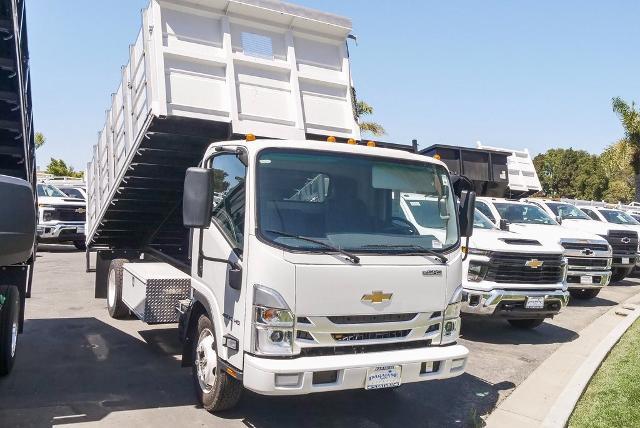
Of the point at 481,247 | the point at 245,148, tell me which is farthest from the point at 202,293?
the point at 481,247

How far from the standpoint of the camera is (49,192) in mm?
18953

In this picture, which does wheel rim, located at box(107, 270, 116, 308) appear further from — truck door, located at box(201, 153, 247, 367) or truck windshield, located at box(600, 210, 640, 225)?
truck windshield, located at box(600, 210, 640, 225)

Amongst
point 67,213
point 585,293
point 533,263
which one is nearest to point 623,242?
point 585,293

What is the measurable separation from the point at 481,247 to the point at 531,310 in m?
1.09

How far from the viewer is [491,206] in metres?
10.9

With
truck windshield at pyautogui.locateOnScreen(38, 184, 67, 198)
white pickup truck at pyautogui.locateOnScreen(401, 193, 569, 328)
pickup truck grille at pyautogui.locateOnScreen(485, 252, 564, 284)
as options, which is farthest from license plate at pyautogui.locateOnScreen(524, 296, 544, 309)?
truck windshield at pyautogui.locateOnScreen(38, 184, 67, 198)

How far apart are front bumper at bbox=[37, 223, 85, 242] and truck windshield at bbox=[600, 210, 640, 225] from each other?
15619 millimetres

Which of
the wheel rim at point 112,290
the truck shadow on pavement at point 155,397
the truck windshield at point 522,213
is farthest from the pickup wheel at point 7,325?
the truck windshield at point 522,213

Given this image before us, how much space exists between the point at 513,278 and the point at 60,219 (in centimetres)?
1395

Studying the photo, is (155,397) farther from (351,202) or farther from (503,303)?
(503,303)

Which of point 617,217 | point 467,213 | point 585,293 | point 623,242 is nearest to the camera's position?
point 467,213

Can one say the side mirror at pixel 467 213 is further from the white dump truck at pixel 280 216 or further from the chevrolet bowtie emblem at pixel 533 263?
the chevrolet bowtie emblem at pixel 533 263

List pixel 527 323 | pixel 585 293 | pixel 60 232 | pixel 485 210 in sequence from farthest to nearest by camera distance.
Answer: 1. pixel 60 232
2. pixel 585 293
3. pixel 485 210
4. pixel 527 323

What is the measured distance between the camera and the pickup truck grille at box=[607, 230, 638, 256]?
14.4 metres
